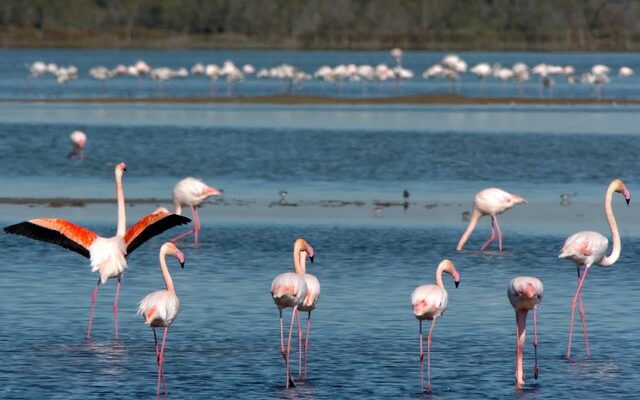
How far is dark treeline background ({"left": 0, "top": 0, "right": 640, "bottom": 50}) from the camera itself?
455ft

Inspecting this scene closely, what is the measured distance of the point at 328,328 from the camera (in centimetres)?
1606

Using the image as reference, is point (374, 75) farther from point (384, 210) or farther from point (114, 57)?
point (114, 57)

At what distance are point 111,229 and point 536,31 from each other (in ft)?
395

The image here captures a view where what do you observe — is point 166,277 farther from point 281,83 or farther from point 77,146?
point 281,83

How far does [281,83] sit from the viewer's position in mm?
80750

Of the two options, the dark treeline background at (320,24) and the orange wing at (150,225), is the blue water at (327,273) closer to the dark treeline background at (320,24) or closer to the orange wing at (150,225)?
the orange wing at (150,225)

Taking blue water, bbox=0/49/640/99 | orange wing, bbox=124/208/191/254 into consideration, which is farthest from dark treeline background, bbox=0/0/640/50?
orange wing, bbox=124/208/191/254

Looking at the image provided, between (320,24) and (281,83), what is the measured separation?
63.9 metres

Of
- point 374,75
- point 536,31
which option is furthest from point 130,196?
point 536,31

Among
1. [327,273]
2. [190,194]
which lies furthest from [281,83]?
[327,273]

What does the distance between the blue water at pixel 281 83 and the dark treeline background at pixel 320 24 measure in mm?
4508

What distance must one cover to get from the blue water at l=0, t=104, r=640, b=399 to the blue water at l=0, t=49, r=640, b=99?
27.1 m

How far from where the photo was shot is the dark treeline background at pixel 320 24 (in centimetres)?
13862

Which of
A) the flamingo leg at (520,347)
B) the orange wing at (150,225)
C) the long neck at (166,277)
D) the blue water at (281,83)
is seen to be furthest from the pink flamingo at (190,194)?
the blue water at (281,83)
